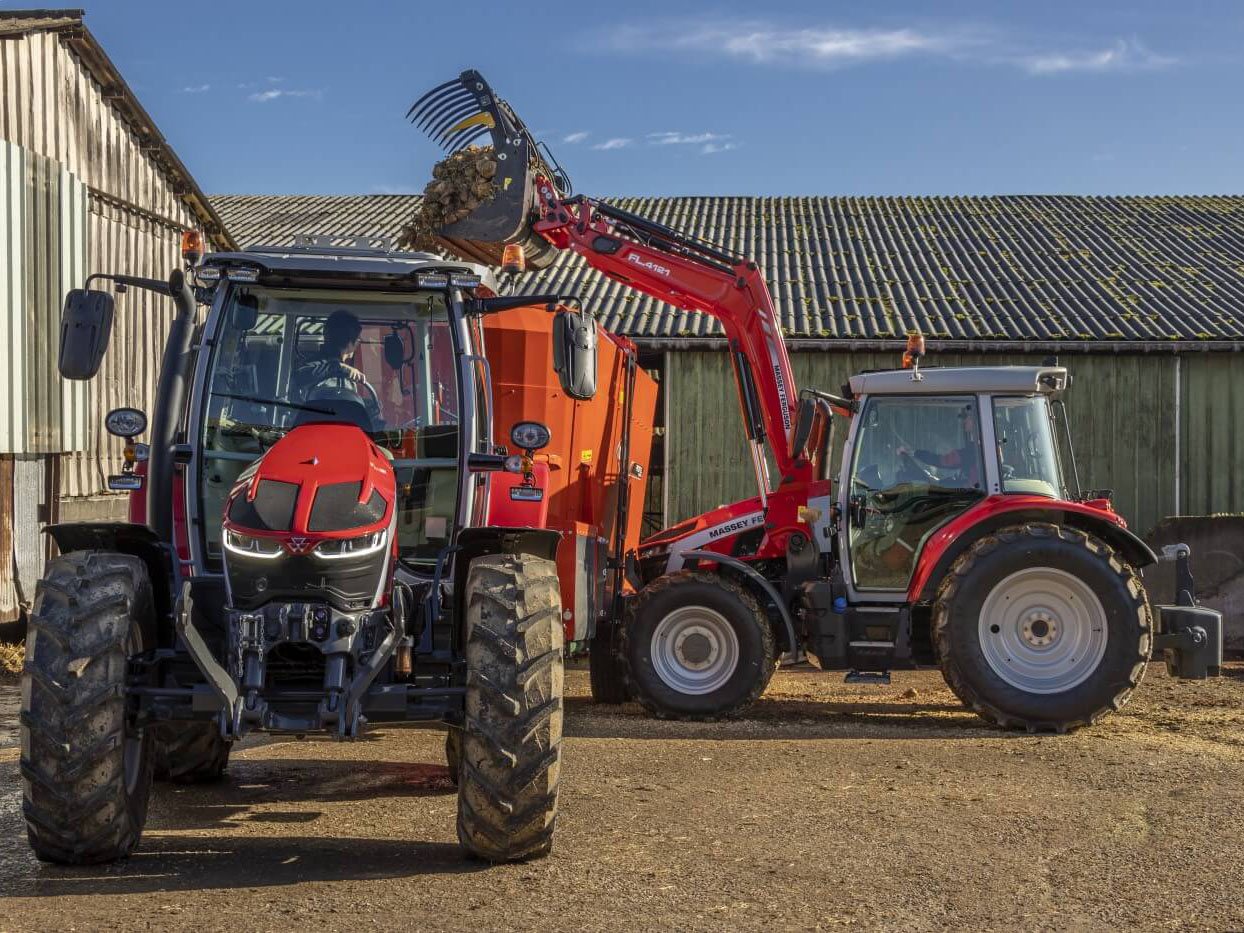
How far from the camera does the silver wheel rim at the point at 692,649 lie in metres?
10.2

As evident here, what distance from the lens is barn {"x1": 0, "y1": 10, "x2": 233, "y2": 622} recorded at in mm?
12617

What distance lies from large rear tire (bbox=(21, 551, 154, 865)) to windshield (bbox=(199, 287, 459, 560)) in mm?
969

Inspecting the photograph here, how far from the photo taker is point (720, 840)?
253 inches

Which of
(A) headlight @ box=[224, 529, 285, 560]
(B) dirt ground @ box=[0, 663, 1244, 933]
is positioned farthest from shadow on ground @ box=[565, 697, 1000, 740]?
(A) headlight @ box=[224, 529, 285, 560]

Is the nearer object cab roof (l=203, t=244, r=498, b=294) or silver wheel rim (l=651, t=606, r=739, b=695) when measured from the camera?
cab roof (l=203, t=244, r=498, b=294)

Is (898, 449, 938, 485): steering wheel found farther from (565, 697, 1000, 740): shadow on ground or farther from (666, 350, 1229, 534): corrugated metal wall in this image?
(666, 350, 1229, 534): corrugated metal wall

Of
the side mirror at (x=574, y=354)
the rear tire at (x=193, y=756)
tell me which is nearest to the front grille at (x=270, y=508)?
the side mirror at (x=574, y=354)

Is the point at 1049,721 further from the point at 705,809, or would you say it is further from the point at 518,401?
the point at 518,401

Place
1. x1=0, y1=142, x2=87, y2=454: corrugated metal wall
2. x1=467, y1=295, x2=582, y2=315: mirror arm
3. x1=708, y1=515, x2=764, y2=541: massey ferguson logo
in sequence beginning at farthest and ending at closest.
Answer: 1. x1=0, y1=142, x2=87, y2=454: corrugated metal wall
2. x1=708, y1=515, x2=764, y2=541: massey ferguson logo
3. x1=467, y1=295, x2=582, y2=315: mirror arm

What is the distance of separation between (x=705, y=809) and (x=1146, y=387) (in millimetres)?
12173

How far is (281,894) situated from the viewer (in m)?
5.39

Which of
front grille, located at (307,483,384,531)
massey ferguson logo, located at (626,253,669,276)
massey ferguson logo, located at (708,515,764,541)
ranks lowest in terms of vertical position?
massey ferguson logo, located at (708,515,764,541)

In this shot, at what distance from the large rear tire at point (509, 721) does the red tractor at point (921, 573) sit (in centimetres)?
444

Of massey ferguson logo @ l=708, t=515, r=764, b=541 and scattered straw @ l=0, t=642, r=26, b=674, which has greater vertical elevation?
massey ferguson logo @ l=708, t=515, r=764, b=541
